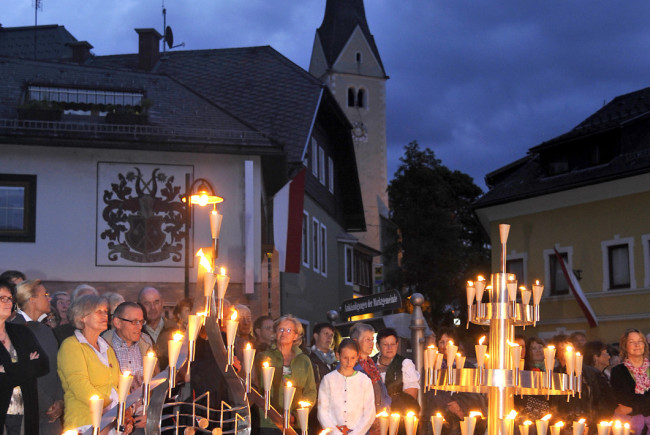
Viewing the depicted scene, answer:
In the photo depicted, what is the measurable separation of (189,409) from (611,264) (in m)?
23.7

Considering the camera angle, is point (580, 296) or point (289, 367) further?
point (580, 296)

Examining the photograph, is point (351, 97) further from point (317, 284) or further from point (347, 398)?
point (347, 398)

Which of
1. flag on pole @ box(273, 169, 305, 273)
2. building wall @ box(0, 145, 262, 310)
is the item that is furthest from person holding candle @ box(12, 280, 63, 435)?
A: flag on pole @ box(273, 169, 305, 273)

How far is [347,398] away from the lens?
28.1 feet

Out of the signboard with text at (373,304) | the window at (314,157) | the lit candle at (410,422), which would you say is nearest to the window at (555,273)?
the window at (314,157)

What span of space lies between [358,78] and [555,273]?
4003 cm

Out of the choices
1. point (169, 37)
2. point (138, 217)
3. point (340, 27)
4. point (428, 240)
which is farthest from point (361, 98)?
point (138, 217)

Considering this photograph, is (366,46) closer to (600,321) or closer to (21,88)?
(600,321)

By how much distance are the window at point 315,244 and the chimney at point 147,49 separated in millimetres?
6735

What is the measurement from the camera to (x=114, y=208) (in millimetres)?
21391

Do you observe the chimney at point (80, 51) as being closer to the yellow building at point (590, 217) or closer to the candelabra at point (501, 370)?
the yellow building at point (590, 217)

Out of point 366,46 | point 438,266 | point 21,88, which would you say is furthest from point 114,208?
point 366,46

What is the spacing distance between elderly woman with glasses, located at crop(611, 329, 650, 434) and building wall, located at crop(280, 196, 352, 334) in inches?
649

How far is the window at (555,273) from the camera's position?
3088 cm
